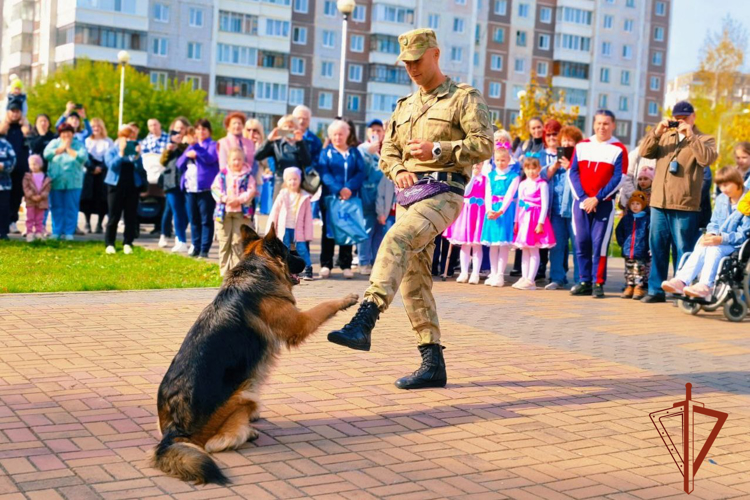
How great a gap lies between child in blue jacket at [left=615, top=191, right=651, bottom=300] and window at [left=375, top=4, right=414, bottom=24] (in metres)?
78.0

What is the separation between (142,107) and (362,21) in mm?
30402

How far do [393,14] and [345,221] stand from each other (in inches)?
3118

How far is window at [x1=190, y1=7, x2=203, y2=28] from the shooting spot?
80375mm

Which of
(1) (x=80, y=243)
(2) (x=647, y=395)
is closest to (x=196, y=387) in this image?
(2) (x=647, y=395)

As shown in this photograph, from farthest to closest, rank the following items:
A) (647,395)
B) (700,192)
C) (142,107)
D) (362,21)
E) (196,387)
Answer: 1. (362,21)
2. (142,107)
3. (700,192)
4. (647,395)
5. (196,387)

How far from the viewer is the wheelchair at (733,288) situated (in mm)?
11375

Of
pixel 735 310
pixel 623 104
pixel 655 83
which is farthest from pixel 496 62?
pixel 735 310

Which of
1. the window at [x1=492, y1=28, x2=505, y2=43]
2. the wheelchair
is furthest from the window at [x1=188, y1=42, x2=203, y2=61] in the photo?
the wheelchair

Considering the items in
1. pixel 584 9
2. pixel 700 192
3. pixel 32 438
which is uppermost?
pixel 584 9

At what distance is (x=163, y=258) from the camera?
49.4ft

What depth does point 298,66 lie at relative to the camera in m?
88.2

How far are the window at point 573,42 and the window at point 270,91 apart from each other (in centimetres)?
3255

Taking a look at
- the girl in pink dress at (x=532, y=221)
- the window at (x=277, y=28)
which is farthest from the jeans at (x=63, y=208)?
the window at (x=277, y=28)

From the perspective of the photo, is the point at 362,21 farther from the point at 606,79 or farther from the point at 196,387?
the point at 196,387
